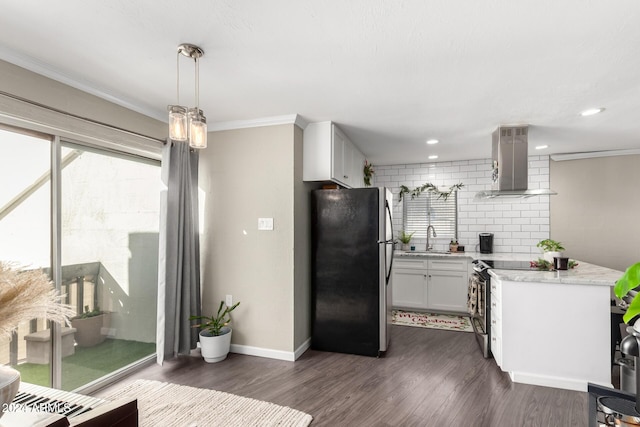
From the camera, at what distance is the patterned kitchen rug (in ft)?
14.4

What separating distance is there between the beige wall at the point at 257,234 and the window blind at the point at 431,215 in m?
2.72

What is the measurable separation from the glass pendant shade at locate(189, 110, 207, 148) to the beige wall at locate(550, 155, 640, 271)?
5160 millimetres

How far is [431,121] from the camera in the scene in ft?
11.3

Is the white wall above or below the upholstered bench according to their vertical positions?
above

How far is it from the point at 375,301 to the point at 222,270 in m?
1.62

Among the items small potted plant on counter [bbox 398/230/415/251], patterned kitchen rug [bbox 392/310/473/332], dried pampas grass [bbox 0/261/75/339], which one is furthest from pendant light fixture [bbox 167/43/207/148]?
small potted plant on counter [bbox 398/230/415/251]

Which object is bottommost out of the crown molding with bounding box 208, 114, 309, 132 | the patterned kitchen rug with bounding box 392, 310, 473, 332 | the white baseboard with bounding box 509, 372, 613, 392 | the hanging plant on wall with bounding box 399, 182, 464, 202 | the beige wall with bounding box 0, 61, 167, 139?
the patterned kitchen rug with bounding box 392, 310, 473, 332

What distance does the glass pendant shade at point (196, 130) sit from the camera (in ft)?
6.39

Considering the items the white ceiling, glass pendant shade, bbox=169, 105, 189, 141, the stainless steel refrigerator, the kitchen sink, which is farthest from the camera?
the kitchen sink

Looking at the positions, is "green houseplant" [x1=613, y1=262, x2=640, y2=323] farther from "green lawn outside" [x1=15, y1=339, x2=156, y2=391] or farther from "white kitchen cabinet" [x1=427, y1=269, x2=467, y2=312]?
"white kitchen cabinet" [x1=427, y1=269, x2=467, y2=312]

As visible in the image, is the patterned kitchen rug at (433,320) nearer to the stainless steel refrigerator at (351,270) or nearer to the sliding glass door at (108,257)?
the stainless steel refrigerator at (351,270)

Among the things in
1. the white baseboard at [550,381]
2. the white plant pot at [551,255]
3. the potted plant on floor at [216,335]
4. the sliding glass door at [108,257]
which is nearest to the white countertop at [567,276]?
the white plant pot at [551,255]

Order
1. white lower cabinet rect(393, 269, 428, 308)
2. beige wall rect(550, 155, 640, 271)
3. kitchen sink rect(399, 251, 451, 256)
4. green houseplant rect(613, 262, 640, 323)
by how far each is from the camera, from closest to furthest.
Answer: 1. green houseplant rect(613, 262, 640, 323)
2. beige wall rect(550, 155, 640, 271)
3. white lower cabinet rect(393, 269, 428, 308)
4. kitchen sink rect(399, 251, 451, 256)

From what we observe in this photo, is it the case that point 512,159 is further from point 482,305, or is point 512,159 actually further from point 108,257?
point 108,257
